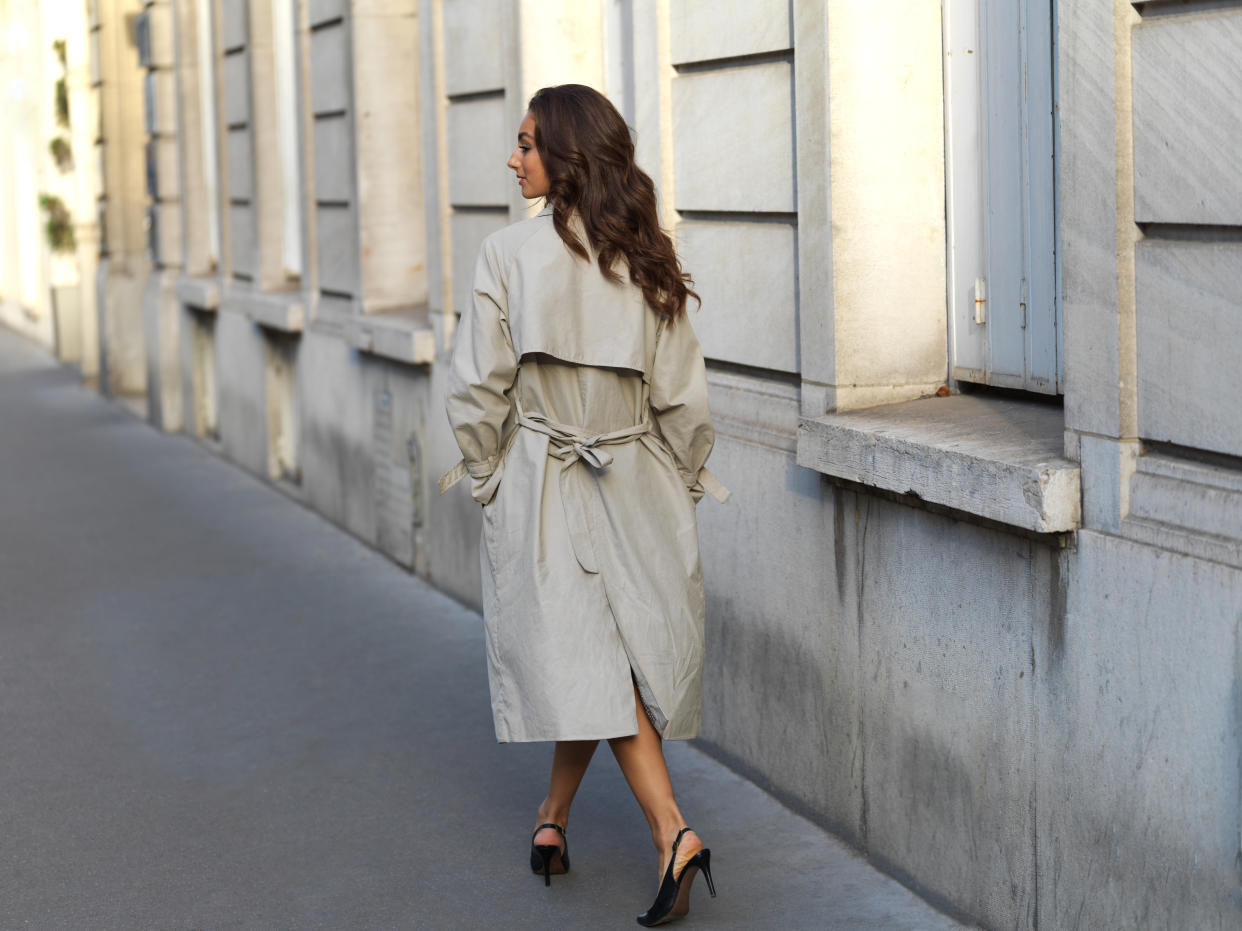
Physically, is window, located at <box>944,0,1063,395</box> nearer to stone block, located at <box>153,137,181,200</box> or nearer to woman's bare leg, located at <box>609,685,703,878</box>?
woman's bare leg, located at <box>609,685,703,878</box>

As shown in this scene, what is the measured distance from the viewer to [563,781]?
4574mm

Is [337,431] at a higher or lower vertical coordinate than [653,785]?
Answer: higher

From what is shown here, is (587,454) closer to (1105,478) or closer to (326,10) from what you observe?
(1105,478)

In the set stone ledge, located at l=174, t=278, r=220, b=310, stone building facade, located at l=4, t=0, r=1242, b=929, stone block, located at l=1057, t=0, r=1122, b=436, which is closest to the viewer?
stone building facade, located at l=4, t=0, r=1242, b=929

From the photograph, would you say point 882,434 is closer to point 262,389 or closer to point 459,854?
point 459,854

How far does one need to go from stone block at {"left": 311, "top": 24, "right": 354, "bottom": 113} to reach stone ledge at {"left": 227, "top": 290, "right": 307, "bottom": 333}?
121 centimetres

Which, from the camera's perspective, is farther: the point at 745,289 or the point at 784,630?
the point at 745,289

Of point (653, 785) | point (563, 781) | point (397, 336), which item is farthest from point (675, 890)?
point (397, 336)

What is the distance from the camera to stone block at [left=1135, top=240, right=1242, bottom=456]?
11.1ft

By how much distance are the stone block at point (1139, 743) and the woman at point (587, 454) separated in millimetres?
844

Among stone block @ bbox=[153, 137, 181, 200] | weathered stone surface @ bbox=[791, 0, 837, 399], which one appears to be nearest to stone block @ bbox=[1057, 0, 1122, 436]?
weathered stone surface @ bbox=[791, 0, 837, 399]

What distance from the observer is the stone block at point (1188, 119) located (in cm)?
334

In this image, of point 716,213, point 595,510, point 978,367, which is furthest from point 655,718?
point 716,213

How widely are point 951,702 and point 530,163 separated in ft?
5.22
